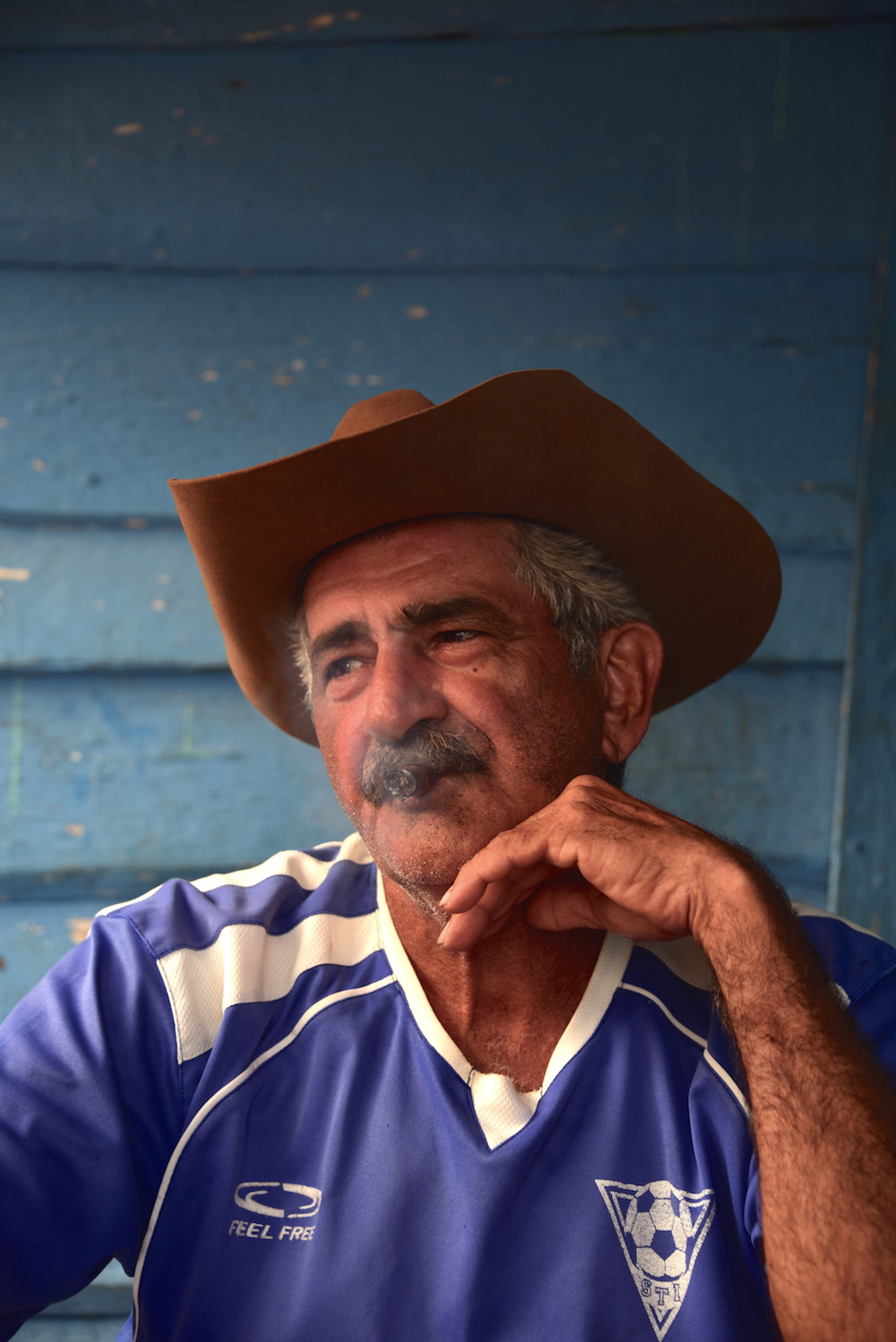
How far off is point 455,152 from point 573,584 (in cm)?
101

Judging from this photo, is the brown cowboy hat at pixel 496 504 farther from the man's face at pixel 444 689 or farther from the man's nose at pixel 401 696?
the man's nose at pixel 401 696

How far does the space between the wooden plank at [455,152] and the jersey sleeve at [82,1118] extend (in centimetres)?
146

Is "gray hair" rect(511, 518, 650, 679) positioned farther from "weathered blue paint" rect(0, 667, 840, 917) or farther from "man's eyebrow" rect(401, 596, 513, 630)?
"weathered blue paint" rect(0, 667, 840, 917)

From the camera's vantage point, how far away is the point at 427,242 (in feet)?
6.18

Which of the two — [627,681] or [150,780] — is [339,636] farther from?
[150,780]

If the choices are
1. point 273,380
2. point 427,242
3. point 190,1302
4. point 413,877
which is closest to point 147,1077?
point 190,1302

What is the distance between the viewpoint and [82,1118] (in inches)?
48.6

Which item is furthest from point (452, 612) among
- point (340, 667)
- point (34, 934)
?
point (34, 934)

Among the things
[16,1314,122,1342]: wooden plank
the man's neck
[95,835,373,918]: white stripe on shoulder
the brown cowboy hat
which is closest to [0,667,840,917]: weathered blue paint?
the brown cowboy hat

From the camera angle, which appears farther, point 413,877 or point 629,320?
point 629,320

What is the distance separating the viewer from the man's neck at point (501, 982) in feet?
4.82

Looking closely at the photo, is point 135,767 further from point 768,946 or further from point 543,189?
point 543,189

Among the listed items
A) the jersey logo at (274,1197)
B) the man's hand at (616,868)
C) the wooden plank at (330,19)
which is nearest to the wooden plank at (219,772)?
the man's hand at (616,868)

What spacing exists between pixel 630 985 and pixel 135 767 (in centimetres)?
112
